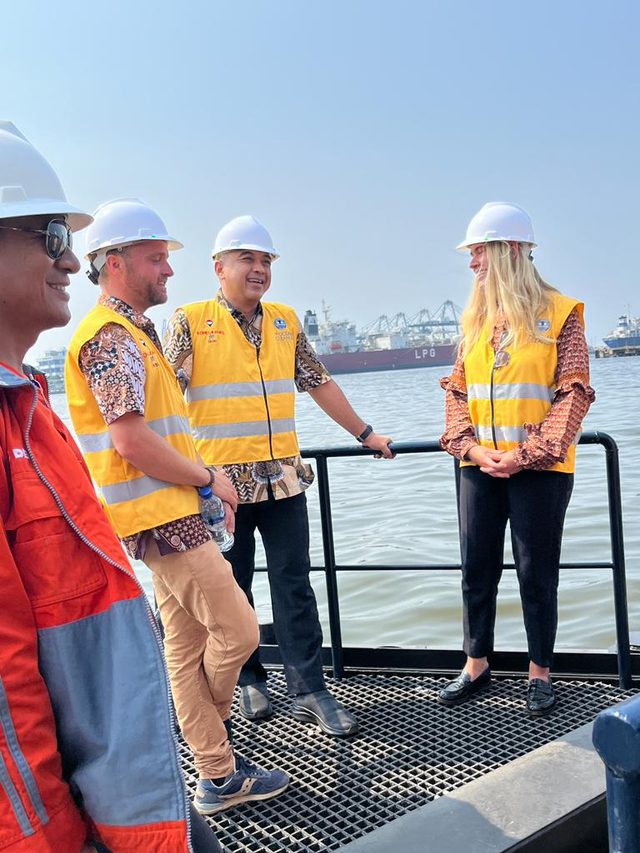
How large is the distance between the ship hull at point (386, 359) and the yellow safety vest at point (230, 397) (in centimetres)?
6330

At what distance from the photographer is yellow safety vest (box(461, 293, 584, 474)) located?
3.23 m

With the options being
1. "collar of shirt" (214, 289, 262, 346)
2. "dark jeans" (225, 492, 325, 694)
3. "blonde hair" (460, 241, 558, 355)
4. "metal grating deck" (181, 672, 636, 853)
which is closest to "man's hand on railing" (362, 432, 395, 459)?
"dark jeans" (225, 492, 325, 694)

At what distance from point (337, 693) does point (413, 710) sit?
1.28 ft

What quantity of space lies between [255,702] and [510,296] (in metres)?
1.91

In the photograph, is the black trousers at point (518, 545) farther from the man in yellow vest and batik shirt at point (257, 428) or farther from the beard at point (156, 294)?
the beard at point (156, 294)

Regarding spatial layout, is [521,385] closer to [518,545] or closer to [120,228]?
[518,545]

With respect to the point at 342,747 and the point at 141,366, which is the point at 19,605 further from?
the point at 342,747

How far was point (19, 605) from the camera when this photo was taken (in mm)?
1236

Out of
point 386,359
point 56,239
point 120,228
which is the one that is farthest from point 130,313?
point 386,359

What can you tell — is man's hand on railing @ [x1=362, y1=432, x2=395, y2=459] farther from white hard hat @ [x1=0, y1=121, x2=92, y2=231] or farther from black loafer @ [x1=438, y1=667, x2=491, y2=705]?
white hard hat @ [x1=0, y1=121, x2=92, y2=231]

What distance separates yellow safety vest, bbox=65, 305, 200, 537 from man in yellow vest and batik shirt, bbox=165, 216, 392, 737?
69 cm

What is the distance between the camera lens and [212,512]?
8.76 ft

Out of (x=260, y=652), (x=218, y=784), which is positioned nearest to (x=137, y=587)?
(x=218, y=784)

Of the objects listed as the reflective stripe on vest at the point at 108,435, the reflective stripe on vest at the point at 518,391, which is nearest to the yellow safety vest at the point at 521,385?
the reflective stripe on vest at the point at 518,391
